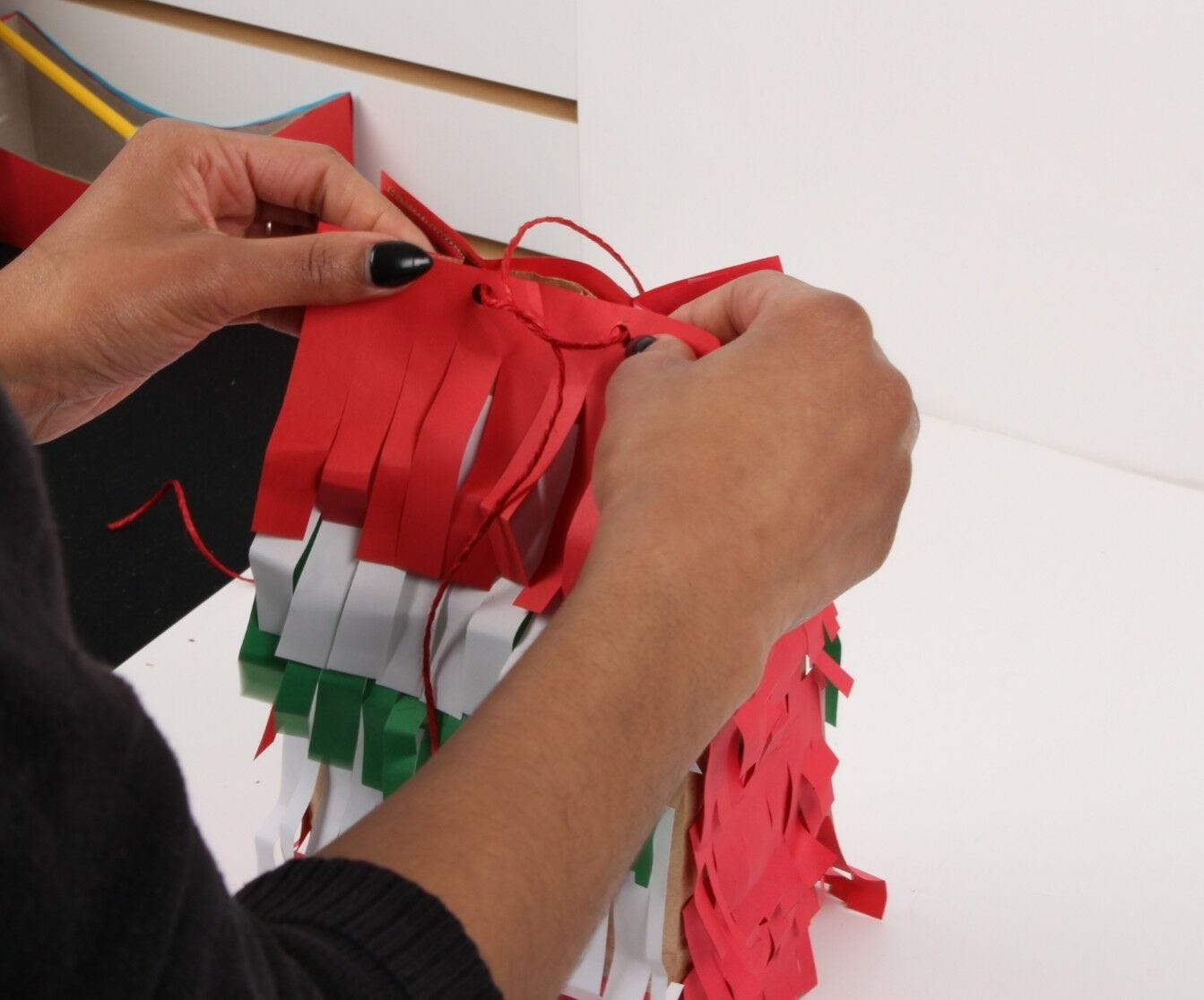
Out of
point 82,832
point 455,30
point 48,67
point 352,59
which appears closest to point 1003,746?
point 82,832

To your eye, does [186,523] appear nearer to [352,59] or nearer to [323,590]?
[323,590]

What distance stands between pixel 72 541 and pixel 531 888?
1103 mm

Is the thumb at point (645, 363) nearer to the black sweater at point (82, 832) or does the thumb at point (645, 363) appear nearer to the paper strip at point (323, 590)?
the paper strip at point (323, 590)

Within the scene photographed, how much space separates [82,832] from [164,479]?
4.00ft

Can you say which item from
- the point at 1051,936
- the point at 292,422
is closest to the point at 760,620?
the point at 292,422

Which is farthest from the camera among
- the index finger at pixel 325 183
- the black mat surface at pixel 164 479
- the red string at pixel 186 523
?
the black mat surface at pixel 164 479

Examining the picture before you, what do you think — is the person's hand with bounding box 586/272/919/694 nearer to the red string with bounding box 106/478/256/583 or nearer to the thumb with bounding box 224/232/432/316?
the thumb with bounding box 224/232/432/316

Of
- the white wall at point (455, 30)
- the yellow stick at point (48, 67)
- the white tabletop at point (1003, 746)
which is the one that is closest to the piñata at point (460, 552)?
the white tabletop at point (1003, 746)

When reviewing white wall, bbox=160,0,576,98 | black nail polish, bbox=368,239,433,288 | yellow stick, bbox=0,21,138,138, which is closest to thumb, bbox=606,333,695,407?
black nail polish, bbox=368,239,433,288

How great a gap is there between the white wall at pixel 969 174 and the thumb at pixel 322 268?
72 cm

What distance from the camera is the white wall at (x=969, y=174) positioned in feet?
3.67

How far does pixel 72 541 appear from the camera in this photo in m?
1.36

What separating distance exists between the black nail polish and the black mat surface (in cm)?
72

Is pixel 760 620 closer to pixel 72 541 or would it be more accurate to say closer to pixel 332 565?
pixel 332 565
